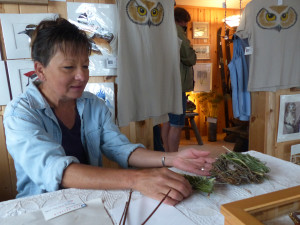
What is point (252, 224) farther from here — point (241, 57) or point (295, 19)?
point (295, 19)

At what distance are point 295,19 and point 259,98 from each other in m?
0.91

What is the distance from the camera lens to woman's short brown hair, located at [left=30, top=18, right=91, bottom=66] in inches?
41.9

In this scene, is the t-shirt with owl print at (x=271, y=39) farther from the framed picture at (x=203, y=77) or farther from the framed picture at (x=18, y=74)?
the framed picture at (x=18, y=74)

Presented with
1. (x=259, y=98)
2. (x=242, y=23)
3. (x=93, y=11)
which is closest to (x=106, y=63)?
(x=93, y=11)

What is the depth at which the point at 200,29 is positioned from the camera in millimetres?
4344

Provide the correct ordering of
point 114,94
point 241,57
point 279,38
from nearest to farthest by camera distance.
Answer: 1. point 114,94
2. point 279,38
3. point 241,57

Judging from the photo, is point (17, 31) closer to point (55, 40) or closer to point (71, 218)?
point (55, 40)

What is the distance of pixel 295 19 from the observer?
8.66ft

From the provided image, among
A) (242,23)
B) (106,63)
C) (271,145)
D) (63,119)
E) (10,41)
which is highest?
(242,23)

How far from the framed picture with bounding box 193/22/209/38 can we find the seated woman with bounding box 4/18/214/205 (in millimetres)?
3442

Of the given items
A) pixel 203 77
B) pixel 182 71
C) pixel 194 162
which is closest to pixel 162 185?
pixel 194 162

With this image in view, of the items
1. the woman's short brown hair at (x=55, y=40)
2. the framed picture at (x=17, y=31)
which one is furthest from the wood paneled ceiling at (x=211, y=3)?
the woman's short brown hair at (x=55, y=40)

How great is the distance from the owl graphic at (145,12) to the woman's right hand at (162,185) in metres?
1.46

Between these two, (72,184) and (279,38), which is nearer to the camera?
(72,184)
